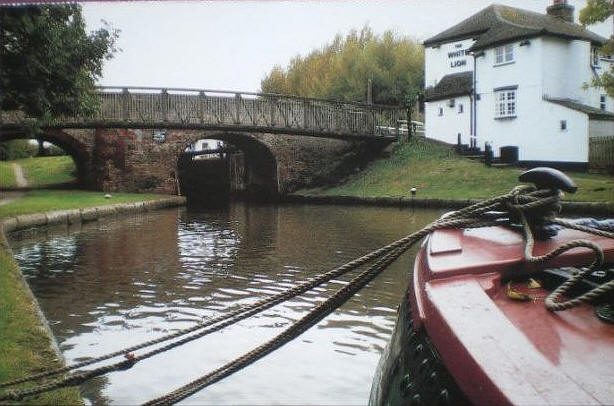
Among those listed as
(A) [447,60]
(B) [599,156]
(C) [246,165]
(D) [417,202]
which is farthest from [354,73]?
(B) [599,156]

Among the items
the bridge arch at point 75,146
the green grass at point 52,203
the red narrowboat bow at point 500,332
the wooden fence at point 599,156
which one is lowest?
the green grass at point 52,203

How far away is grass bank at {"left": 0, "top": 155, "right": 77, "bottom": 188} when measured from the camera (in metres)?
27.0

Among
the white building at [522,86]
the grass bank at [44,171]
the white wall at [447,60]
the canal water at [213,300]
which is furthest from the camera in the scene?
the grass bank at [44,171]

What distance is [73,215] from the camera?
13.8 m

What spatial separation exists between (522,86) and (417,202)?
4.65m

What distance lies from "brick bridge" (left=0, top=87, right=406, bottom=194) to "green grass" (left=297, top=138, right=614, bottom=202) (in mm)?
1825

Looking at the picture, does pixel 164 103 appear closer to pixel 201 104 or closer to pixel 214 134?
pixel 201 104

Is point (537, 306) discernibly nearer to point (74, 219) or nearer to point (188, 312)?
point (188, 312)

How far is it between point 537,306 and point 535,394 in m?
0.72

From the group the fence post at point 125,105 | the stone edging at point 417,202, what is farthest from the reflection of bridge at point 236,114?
the stone edging at point 417,202

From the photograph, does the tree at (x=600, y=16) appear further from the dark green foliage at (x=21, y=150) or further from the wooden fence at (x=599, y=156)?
the dark green foliage at (x=21, y=150)

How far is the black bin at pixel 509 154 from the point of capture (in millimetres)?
9726

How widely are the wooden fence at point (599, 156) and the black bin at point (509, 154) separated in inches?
70.1

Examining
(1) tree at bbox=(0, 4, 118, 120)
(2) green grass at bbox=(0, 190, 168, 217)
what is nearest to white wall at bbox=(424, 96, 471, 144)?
(2) green grass at bbox=(0, 190, 168, 217)
